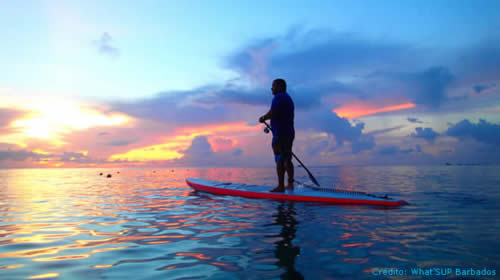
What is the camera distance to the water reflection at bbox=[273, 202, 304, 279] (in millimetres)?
3033

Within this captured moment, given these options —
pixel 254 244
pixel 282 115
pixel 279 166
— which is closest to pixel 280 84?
pixel 282 115

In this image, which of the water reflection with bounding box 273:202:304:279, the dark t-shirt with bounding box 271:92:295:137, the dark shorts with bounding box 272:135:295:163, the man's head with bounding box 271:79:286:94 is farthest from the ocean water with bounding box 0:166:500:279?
the man's head with bounding box 271:79:286:94

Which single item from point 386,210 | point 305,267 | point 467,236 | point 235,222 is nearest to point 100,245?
point 235,222

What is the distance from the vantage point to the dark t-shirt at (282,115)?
9.37 meters

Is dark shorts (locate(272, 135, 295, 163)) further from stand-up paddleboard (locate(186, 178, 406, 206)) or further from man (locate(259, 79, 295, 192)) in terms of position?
stand-up paddleboard (locate(186, 178, 406, 206))

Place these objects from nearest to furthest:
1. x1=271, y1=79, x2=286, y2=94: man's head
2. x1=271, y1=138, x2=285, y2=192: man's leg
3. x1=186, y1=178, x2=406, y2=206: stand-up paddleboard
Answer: x1=186, y1=178, x2=406, y2=206: stand-up paddleboard → x1=271, y1=138, x2=285, y2=192: man's leg → x1=271, y1=79, x2=286, y2=94: man's head

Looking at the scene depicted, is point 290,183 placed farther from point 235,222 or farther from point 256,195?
point 235,222

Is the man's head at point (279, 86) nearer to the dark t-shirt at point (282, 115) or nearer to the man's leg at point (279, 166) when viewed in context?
the dark t-shirt at point (282, 115)

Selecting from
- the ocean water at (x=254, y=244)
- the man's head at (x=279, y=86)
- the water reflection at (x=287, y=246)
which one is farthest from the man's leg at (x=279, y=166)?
the water reflection at (x=287, y=246)

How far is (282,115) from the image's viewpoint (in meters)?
9.41

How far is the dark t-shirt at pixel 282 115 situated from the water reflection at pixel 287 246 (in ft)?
11.1

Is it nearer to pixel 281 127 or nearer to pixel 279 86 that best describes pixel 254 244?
pixel 281 127

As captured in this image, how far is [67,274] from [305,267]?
2.67 m

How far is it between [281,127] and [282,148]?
0.71 metres
